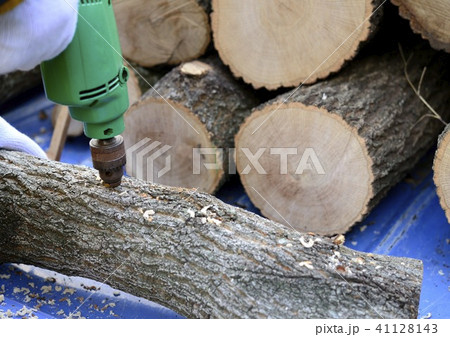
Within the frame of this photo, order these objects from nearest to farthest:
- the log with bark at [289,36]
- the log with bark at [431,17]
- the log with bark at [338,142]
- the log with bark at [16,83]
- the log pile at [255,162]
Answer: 1. the log pile at [255,162]
2. the log with bark at [431,17]
3. the log with bark at [289,36]
4. the log with bark at [338,142]
5. the log with bark at [16,83]

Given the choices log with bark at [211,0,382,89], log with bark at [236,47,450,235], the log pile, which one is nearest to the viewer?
the log pile

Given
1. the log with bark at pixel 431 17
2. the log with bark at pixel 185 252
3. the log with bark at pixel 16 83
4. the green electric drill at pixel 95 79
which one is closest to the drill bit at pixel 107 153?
the green electric drill at pixel 95 79

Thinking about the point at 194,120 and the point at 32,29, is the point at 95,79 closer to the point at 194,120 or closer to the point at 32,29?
the point at 32,29

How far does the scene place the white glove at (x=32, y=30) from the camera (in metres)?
1.16

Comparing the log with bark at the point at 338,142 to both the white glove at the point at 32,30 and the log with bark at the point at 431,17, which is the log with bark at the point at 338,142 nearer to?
the log with bark at the point at 431,17

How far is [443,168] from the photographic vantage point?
72.7 inches

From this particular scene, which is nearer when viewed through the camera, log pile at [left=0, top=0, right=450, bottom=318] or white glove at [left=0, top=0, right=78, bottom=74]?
white glove at [left=0, top=0, right=78, bottom=74]

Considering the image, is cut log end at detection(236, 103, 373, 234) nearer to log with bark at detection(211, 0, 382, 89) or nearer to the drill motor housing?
log with bark at detection(211, 0, 382, 89)

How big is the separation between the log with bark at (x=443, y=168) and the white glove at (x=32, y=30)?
1179 millimetres

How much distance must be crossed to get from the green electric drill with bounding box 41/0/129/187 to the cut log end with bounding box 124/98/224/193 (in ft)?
2.20

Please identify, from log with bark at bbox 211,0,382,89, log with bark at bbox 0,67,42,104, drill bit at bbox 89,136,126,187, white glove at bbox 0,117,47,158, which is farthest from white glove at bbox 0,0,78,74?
log with bark at bbox 0,67,42,104

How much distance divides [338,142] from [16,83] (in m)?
1.79

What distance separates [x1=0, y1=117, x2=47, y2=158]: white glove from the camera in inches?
74.4

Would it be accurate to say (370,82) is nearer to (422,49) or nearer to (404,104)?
(404,104)
